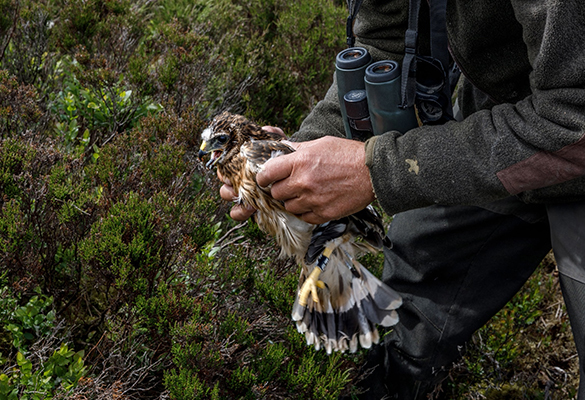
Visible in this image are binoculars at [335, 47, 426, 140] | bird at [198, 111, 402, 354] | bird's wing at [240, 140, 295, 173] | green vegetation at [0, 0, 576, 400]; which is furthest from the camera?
bird at [198, 111, 402, 354]

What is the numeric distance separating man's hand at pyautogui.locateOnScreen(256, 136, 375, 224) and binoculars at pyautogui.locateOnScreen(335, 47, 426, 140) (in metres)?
0.21

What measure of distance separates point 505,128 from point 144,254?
1.77 meters

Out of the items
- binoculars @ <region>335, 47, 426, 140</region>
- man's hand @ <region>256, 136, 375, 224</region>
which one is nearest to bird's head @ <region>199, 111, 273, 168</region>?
binoculars @ <region>335, 47, 426, 140</region>

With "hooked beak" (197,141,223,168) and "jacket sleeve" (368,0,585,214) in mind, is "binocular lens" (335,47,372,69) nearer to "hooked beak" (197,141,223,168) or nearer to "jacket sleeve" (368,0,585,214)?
"jacket sleeve" (368,0,585,214)

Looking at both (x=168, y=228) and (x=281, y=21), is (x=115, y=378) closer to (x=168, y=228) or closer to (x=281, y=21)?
(x=168, y=228)

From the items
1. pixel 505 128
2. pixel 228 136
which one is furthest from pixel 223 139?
pixel 505 128

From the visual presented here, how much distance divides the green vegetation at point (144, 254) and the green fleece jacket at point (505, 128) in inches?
45.9

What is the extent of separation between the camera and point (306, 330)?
3.06 meters

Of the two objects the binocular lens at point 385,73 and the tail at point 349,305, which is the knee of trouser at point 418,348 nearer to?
the tail at point 349,305

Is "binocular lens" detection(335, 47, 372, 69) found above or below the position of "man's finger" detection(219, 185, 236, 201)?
above

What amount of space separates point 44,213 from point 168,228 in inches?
29.4

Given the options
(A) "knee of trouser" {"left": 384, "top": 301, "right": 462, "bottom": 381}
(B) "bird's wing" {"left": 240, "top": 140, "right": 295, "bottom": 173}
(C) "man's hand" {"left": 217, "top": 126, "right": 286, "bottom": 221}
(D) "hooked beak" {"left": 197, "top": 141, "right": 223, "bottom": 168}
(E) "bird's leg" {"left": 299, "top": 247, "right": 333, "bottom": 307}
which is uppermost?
(B) "bird's wing" {"left": 240, "top": 140, "right": 295, "bottom": 173}

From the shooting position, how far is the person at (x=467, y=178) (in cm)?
188

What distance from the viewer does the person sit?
1.88m
